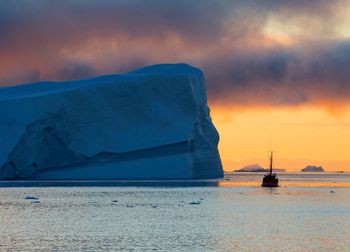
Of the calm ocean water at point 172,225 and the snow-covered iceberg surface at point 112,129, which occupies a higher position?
the snow-covered iceberg surface at point 112,129

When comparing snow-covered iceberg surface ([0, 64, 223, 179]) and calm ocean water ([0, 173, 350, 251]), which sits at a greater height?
snow-covered iceberg surface ([0, 64, 223, 179])

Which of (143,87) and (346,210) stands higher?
(143,87)

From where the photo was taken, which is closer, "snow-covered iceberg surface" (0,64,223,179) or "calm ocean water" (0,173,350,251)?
"calm ocean water" (0,173,350,251)

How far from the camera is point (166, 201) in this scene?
41219 millimetres

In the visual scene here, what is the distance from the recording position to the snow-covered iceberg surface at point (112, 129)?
5597 cm

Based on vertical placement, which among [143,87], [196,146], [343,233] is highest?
[143,87]

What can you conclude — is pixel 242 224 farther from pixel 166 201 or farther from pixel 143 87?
pixel 143 87

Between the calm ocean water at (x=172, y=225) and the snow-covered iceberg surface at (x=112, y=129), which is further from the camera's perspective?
the snow-covered iceberg surface at (x=112, y=129)

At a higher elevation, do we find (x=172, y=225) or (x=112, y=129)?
(x=112, y=129)

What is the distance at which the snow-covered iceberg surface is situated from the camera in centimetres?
5597

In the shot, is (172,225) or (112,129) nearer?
(172,225)

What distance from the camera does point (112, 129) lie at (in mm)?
59438

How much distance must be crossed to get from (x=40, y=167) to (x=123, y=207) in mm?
21723

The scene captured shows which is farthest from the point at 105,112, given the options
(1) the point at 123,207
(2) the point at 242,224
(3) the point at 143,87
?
(2) the point at 242,224
